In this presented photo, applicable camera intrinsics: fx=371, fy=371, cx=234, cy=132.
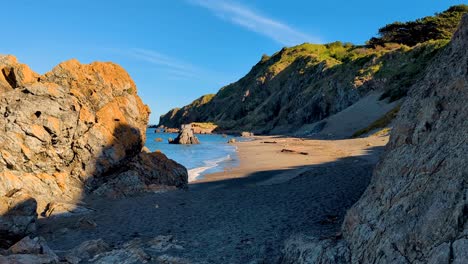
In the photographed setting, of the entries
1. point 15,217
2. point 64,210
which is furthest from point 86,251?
point 64,210

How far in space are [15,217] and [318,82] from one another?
75580mm

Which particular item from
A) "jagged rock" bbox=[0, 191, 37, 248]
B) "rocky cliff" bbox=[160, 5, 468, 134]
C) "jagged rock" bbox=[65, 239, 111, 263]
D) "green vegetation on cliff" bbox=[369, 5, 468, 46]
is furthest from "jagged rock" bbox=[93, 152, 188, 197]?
"green vegetation on cliff" bbox=[369, 5, 468, 46]

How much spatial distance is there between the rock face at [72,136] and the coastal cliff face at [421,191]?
32.1ft

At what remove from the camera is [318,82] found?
80.2 meters

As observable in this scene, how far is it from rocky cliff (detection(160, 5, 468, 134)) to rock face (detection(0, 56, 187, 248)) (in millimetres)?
38105

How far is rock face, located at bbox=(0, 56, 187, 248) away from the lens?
13461 millimetres

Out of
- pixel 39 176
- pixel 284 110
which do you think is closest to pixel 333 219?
pixel 39 176

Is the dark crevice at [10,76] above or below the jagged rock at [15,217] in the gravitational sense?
above

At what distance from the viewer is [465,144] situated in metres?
5.06

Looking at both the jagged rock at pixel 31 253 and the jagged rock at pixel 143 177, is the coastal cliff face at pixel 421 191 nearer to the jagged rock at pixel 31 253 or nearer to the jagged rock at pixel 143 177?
the jagged rock at pixel 31 253

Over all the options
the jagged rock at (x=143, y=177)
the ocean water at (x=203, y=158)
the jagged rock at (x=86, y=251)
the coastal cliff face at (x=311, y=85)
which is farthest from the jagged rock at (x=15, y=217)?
the coastal cliff face at (x=311, y=85)

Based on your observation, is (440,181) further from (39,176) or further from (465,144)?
(39,176)

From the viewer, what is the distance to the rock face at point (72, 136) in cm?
1346

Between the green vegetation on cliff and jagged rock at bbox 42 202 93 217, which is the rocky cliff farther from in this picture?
jagged rock at bbox 42 202 93 217
